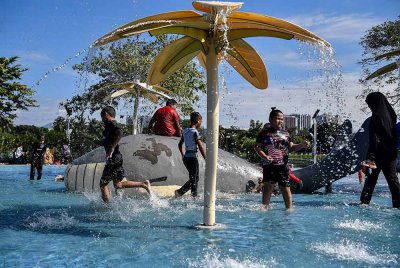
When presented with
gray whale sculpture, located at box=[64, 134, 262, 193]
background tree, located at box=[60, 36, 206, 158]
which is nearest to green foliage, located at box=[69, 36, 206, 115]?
background tree, located at box=[60, 36, 206, 158]

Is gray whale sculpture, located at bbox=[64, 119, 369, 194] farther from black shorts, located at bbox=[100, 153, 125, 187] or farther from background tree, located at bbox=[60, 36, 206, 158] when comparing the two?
background tree, located at bbox=[60, 36, 206, 158]

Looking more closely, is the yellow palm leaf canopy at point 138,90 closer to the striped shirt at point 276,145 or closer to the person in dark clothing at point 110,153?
the person in dark clothing at point 110,153

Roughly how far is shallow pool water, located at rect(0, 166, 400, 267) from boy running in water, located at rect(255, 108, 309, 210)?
36 cm

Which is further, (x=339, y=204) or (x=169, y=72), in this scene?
(x=339, y=204)

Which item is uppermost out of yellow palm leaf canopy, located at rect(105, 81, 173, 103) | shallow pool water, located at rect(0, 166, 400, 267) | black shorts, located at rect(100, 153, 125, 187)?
yellow palm leaf canopy, located at rect(105, 81, 173, 103)

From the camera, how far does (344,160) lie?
933cm

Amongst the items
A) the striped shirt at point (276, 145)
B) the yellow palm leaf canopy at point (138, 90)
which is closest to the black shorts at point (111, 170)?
the striped shirt at point (276, 145)

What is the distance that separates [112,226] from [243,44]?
2.95 metres

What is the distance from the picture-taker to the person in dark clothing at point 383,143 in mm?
7461

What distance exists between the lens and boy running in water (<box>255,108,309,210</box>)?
22.5 ft

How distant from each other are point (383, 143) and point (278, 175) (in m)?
2.15

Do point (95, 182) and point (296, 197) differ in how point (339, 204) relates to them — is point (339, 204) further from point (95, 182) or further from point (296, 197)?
point (95, 182)

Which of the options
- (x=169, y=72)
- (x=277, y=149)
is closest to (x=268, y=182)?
(x=277, y=149)

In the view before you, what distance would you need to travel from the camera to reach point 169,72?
6570 mm
